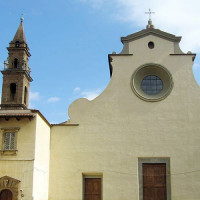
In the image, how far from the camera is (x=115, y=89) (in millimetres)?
21500

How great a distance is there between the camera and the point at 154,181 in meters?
20.4

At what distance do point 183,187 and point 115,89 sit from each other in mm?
6818

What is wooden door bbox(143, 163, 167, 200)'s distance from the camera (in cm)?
2009

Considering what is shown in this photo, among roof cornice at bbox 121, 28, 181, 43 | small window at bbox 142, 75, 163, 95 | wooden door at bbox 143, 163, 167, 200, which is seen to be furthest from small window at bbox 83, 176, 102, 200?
roof cornice at bbox 121, 28, 181, 43

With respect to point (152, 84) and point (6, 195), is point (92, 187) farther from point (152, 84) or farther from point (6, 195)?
point (152, 84)

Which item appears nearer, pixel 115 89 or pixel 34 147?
pixel 34 147

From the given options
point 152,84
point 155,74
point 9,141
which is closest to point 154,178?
point 152,84

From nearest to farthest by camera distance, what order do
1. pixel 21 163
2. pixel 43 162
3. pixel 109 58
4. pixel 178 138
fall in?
1. pixel 21 163
2. pixel 43 162
3. pixel 178 138
4. pixel 109 58

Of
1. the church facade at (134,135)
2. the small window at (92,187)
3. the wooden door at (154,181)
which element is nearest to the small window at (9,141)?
the church facade at (134,135)

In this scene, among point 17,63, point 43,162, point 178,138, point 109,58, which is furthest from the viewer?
point 17,63

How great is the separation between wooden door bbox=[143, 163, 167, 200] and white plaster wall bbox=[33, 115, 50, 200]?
218 inches

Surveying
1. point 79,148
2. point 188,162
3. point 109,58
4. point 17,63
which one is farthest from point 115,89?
point 17,63

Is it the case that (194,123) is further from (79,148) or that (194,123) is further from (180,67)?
(79,148)

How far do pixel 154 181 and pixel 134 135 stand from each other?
9.26ft
